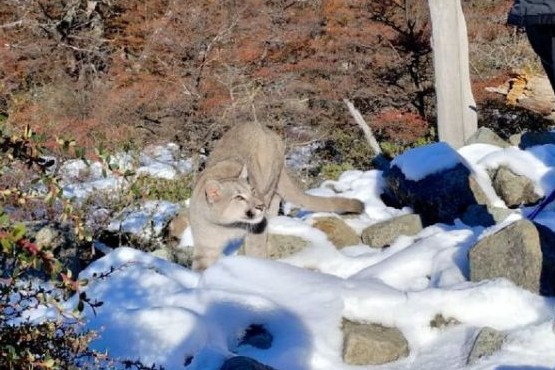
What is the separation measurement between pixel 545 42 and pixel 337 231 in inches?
146

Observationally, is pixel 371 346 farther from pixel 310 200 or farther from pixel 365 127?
pixel 365 127

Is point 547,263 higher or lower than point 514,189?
higher

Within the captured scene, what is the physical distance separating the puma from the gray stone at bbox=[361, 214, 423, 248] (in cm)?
63

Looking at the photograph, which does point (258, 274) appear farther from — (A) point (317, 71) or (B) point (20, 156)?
(A) point (317, 71)

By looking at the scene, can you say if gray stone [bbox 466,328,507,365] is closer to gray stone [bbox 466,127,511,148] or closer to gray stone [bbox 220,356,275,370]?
gray stone [bbox 220,356,275,370]

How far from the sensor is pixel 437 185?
7.35 meters

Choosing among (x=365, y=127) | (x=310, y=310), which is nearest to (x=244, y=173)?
(x=310, y=310)

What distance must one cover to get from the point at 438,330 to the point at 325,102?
8243 millimetres

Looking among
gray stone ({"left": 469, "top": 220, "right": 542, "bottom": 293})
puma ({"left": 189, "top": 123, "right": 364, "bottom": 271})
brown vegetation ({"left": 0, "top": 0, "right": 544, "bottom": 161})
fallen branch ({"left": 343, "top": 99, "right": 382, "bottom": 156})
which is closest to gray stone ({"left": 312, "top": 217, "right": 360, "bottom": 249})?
puma ({"left": 189, "top": 123, "right": 364, "bottom": 271})

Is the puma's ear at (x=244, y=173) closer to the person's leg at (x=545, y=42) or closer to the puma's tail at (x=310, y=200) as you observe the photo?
the puma's tail at (x=310, y=200)

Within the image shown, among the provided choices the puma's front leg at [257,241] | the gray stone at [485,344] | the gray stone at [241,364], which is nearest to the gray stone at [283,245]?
the puma's front leg at [257,241]

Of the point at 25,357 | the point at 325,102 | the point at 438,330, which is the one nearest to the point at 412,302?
the point at 438,330

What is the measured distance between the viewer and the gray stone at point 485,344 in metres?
4.30

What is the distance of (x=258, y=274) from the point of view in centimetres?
533
